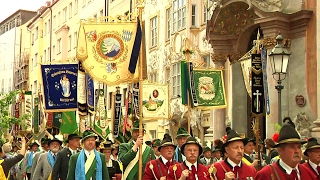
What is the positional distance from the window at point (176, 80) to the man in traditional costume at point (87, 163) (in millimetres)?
21019

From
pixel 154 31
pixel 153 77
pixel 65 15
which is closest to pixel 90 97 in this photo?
pixel 153 77

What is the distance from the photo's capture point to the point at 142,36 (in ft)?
43.8

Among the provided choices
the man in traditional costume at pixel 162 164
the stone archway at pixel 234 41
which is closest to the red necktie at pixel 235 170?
the man in traditional costume at pixel 162 164

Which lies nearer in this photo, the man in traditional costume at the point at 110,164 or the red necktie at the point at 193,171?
the red necktie at the point at 193,171


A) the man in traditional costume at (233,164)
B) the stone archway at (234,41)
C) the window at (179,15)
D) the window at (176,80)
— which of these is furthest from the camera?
the window at (176,80)

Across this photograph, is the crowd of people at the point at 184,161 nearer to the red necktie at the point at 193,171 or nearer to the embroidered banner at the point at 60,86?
the red necktie at the point at 193,171

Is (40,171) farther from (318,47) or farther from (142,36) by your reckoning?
(318,47)

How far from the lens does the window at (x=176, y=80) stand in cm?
3164

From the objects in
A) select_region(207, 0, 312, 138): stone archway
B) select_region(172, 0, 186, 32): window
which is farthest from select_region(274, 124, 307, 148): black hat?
select_region(172, 0, 186, 32): window

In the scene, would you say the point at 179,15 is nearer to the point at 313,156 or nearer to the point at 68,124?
the point at 68,124

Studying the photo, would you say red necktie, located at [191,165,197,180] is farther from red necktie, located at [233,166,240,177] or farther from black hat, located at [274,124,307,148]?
black hat, located at [274,124,307,148]

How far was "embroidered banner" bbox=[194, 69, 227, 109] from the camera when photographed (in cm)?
1927

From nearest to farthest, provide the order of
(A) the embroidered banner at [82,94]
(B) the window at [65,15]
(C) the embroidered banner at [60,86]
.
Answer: (A) the embroidered banner at [82,94]
(C) the embroidered banner at [60,86]
(B) the window at [65,15]

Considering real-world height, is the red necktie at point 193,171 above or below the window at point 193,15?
below
